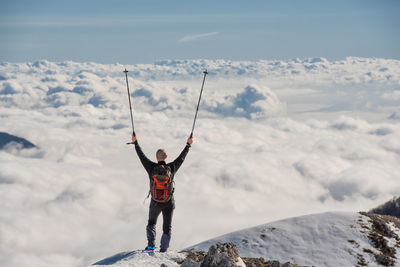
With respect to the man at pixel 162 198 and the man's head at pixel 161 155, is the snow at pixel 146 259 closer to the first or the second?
the man at pixel 162 198

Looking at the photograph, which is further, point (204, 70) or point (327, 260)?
point (327, 260)

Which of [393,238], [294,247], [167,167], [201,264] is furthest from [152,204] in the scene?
[393,238]

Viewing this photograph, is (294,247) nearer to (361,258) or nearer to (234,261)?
(361,258)

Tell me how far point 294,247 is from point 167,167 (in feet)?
43.8

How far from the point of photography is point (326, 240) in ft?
72.1

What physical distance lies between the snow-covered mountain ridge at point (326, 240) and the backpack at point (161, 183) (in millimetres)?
10274

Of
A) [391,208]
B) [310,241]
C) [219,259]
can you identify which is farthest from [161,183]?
[391,208]

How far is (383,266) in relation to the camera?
18.6m

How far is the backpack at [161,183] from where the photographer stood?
39.5 ft

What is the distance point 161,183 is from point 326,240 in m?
14.9

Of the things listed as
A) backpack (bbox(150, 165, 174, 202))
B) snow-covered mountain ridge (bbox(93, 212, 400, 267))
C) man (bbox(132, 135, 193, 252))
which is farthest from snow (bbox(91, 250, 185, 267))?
snow-covered mountain ridge (bbox(93, 212, 400, 267))

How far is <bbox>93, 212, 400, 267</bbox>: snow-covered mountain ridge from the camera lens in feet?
65.1

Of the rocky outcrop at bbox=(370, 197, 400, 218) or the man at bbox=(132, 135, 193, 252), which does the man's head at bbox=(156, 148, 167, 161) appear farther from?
the rocky outcrop at bbox=(370, 197, 400, 218)

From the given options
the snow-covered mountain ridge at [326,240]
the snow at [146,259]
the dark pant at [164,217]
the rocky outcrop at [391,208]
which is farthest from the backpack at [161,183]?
the rocky outcrop at [391,208]
